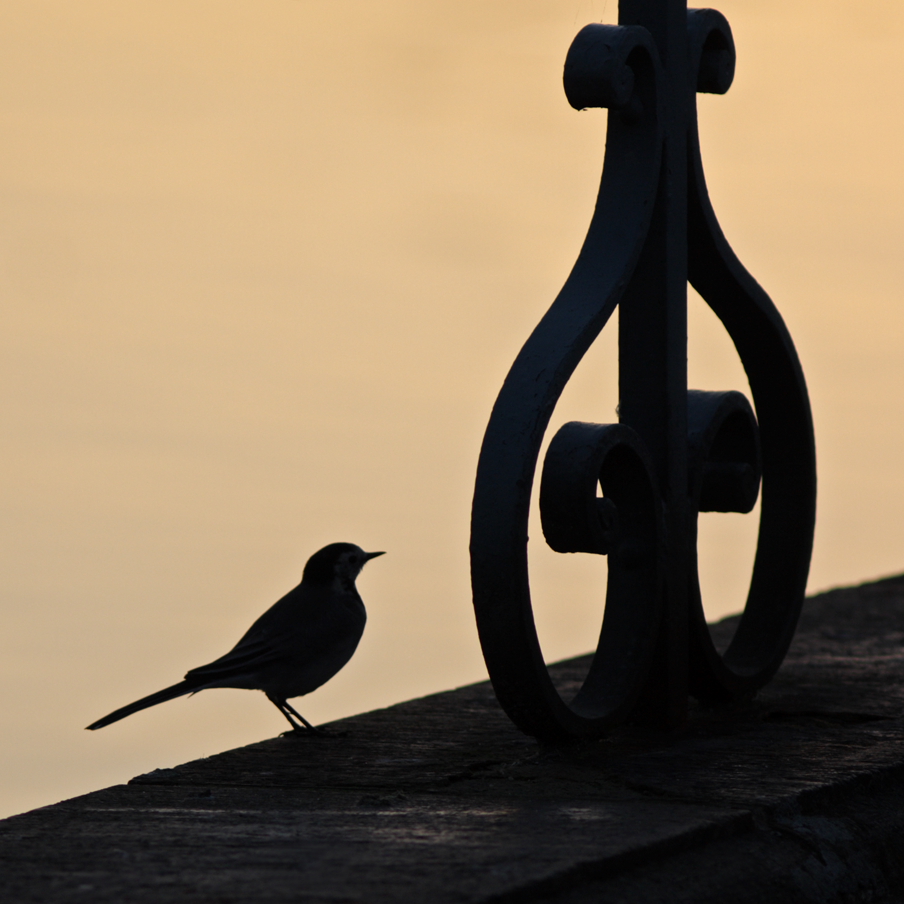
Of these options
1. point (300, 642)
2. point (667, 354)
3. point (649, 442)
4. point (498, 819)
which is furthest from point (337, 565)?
point (498, 819)

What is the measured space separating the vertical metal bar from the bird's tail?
3.41ft

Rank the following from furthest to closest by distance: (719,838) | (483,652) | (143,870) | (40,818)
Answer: (483,652)
(40,818)
(719,838)
(143,870)

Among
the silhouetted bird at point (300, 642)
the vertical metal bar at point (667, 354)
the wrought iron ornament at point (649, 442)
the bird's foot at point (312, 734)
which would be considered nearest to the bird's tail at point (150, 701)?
the silhouetted bird at point (300, 642)

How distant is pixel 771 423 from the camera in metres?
3.64

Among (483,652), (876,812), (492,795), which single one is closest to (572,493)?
(483,652)

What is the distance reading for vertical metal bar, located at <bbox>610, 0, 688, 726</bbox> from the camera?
3.20m

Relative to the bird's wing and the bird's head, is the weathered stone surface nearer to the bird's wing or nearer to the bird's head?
the bird's wing

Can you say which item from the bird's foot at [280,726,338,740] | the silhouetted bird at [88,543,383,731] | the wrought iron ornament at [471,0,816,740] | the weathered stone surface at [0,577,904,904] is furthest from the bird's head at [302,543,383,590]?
the wrought iron ornament at [471,0,816,740]

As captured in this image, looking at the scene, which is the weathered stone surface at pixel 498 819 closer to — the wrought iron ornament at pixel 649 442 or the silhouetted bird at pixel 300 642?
the wrought iron ornament at pixel 649 442

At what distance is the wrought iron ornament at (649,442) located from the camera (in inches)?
112

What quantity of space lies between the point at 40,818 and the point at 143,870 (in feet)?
1.61

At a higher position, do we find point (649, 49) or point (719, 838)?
point (649, 49)

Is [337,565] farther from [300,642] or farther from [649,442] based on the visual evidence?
[649,442]

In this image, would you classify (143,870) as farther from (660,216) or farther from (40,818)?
(660,216)
